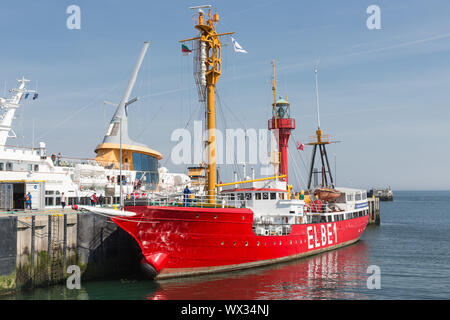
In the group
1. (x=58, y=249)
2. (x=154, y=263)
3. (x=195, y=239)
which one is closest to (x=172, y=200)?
(x=195, y=239)

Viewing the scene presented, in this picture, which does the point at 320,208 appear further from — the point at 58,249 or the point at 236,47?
the point at 58,249

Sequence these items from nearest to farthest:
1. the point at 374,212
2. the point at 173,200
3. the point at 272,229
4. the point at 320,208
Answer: the point at 173,200
the point at 272,229
the point at 320,208
the point at 374,212

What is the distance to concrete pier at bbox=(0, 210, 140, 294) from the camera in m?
18.3

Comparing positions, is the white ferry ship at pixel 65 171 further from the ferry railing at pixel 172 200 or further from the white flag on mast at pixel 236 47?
the white flag on mast at pixel 236 47

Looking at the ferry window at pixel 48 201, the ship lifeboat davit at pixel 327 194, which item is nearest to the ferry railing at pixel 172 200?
the ferry window at pixel 48 201

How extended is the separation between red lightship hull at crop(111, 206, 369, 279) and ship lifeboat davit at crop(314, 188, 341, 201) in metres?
15.4

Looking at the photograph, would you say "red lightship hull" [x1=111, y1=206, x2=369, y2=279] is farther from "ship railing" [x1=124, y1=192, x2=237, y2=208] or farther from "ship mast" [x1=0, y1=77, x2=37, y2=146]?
"ship mast" [x1=0, y1=77, x2=37, y2=146]

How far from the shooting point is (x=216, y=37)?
83.8 feet

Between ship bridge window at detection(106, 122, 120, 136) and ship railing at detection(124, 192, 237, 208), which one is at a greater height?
ship bridge window at detection(106, 122, 120, 136)

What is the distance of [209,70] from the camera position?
2550 cm

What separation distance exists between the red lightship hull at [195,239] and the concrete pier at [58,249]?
3095 mm

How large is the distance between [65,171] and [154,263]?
14.0m

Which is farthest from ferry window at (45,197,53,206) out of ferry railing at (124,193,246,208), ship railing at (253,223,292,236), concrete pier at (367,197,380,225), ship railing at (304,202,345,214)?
concrete pier at (367,197,380,225)
